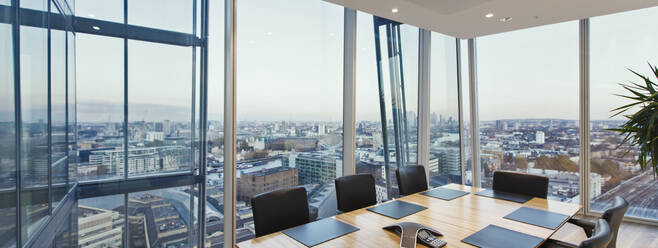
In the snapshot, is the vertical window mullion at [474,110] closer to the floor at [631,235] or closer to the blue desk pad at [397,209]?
the floor at [631,235]

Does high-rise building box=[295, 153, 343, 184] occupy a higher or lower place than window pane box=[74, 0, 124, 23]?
lower

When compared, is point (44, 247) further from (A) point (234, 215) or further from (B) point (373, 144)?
(B) point (373, 144)

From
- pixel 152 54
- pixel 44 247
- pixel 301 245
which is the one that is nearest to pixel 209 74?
pixel 152 54

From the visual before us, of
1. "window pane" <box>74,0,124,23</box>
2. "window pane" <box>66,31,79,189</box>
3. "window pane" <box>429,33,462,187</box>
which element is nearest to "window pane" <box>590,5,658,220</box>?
"window pane" <box>429,33,462,187</box>

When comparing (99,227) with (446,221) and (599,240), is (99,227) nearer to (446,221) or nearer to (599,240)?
(446,221)

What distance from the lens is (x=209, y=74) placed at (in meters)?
2.72

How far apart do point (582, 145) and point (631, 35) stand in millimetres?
1492

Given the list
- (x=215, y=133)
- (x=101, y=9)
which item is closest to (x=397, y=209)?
(x=215, y=133)

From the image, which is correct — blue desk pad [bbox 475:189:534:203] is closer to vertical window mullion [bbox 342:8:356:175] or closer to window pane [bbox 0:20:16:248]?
vertical window mullion [bbox 342:8:356:175]

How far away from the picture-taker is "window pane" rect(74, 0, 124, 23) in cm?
212

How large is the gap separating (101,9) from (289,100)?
177 centimetres

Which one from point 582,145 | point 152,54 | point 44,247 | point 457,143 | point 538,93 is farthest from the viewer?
point 457,143

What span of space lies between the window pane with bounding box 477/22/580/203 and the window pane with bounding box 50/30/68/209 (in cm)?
533

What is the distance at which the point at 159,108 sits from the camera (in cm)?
248
